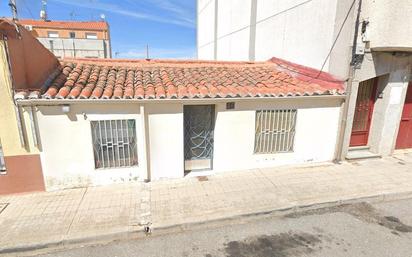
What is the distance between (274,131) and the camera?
7188 millimetres

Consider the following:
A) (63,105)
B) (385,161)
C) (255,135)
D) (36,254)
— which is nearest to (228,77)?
(255,135)

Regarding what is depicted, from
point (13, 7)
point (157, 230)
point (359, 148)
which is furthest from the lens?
point (359, 148)

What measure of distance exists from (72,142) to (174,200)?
108 inches

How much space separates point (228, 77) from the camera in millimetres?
7793

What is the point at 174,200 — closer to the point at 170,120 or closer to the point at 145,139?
the point at 145,139

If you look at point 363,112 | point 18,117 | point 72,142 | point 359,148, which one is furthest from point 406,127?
point 18,117

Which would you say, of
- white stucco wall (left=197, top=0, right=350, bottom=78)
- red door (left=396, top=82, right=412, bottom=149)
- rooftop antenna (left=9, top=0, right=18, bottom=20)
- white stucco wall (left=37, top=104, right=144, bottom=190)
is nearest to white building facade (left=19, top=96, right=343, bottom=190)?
white stucco wall (left=37, top=104, right=144, bottom=190)

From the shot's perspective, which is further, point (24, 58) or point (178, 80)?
point (178, 80)

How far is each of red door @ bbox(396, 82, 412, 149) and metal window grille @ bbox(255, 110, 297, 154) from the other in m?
4.39

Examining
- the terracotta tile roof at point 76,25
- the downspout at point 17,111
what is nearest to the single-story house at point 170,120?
the downspout at point 17,111

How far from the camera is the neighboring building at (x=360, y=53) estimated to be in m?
6.52

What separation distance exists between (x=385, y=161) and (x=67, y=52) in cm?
2914

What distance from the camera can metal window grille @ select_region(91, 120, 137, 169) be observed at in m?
6.00

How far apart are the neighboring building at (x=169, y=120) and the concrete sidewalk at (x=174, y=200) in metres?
0.45
